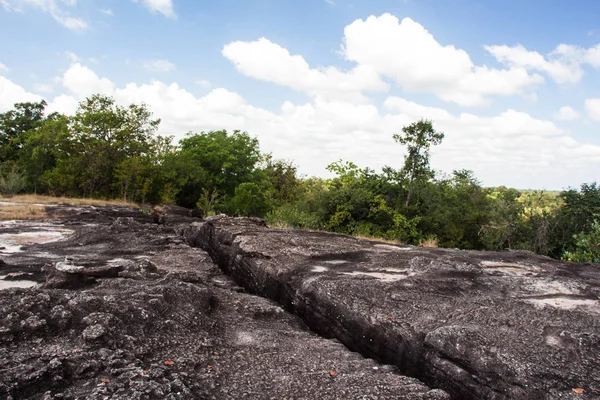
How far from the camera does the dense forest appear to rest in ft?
66.4

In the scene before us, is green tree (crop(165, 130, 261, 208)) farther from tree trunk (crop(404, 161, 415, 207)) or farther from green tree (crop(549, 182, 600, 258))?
green tree (crop(549, 182, 600, 258))

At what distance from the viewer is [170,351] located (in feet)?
12.8

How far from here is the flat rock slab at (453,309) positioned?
3.67m

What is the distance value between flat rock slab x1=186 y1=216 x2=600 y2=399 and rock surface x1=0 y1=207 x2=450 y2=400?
0.42m

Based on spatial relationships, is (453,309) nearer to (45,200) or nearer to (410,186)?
(410,186)

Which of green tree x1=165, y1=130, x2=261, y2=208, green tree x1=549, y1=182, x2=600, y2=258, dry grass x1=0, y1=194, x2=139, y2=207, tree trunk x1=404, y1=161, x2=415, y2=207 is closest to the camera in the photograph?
green tree x1=549, y1=182, x2=600, y2=258

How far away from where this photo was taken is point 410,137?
23.9 meters

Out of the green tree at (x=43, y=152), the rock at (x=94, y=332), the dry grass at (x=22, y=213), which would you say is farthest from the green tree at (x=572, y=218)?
the green tree at (x=43, y=152)

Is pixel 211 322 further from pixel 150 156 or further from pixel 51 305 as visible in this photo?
pixel 150 156

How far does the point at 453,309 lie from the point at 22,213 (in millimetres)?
18153

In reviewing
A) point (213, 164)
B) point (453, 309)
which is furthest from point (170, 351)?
point (213, 164)

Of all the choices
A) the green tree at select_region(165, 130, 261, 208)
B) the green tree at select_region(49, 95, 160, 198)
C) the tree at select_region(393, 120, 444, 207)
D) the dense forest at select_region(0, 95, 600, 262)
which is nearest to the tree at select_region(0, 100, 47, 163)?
the dense forest at select_region(0, 95, 600, 262)

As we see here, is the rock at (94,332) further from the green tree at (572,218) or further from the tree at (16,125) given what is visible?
the tree at (16,125)

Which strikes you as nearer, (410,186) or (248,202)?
(410,186)
